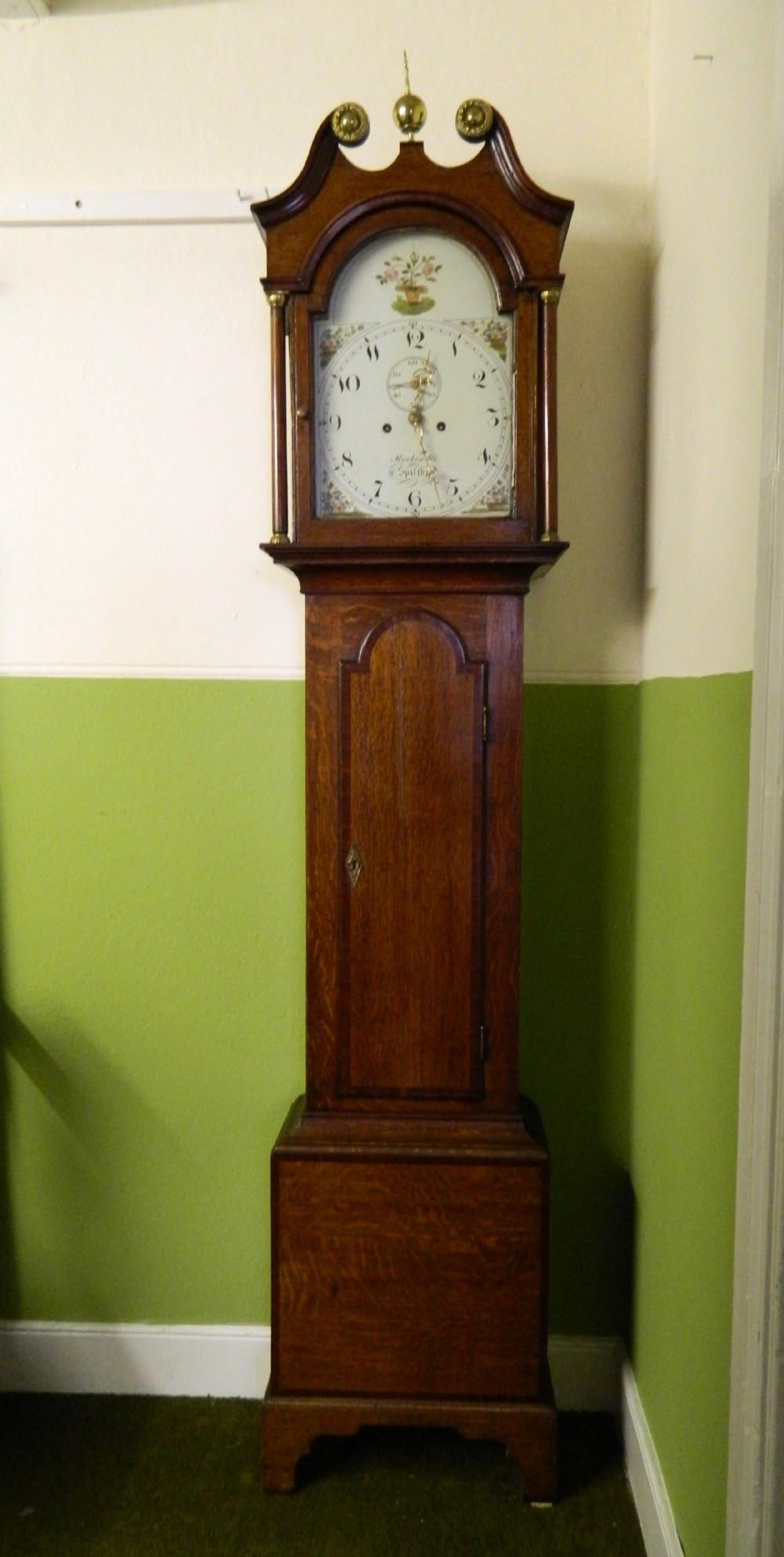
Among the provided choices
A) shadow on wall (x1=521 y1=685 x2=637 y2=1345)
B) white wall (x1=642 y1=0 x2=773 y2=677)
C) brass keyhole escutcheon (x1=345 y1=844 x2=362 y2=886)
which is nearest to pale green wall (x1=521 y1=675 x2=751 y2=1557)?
shadow on wall (x1=521 y1=685 x2=637 y2=1345)

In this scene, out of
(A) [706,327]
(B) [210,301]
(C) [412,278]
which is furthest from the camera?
(B) [210,301]


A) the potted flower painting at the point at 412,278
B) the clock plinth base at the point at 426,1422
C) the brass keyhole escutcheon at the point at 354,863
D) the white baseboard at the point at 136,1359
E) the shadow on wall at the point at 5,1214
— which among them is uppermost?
the potted flower painting at the point at 412,278

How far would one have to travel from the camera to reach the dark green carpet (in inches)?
56.6

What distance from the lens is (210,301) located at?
167 cm

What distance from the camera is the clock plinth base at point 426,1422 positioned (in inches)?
58.1

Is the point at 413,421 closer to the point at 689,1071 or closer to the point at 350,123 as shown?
the point at 350,123

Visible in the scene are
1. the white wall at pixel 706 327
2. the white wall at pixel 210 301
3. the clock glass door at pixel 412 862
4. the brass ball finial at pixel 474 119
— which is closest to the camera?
the white wall at pixel 706 327

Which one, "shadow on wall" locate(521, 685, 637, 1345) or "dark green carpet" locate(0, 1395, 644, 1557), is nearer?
"dark green carpet" locate(0, 1395, 644, 1557)

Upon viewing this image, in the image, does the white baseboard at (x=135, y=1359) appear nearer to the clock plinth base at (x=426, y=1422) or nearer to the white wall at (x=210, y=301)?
the clock plinth base at (x=426, y=1422)

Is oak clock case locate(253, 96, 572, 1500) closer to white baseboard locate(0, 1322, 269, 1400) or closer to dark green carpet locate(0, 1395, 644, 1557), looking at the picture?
dark green carpet locate(0, 1395, 644, 1557)

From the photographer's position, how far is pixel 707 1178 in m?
1.18

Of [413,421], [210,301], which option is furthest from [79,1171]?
[210,301]

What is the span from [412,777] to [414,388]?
569 millimetres

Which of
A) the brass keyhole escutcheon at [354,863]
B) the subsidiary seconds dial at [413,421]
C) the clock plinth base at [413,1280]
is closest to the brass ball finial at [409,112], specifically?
the subsidiary seconds dial at [413,421]
